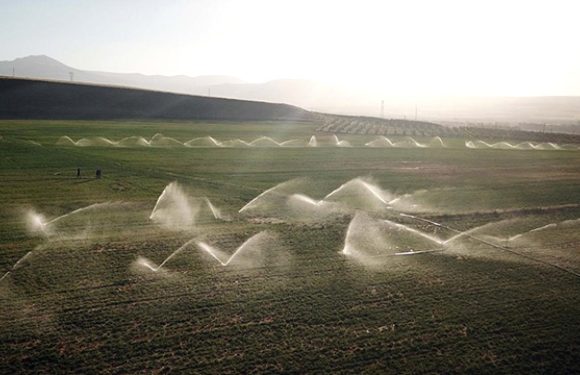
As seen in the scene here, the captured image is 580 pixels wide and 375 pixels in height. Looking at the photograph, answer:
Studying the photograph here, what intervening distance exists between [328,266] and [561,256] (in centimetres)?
995

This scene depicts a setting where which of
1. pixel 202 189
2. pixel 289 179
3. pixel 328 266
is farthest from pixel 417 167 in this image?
pixel 328 266

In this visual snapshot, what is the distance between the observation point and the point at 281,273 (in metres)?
17.5

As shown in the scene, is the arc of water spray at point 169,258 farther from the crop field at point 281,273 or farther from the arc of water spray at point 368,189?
the arc of water spray at point 368,189

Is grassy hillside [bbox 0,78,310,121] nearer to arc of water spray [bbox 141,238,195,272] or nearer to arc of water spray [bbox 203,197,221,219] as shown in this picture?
arc of water spray [bbox 203,197,221,219]

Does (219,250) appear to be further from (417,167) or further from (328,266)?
(417,167)

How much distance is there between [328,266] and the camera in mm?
18422

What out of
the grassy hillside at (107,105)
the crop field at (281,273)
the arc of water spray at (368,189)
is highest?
the grassy hillside at (107,105)

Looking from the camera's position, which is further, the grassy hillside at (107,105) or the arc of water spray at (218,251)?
the grassy hillside at (107,105)

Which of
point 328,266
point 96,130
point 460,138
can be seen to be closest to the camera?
point 328,266

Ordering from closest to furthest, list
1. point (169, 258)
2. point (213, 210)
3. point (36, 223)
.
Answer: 1. point (169, 258)
2. point (36, 223)
3. point (213, 210)

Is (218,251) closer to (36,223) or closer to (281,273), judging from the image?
(281,273)

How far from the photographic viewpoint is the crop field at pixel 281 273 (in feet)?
41.1

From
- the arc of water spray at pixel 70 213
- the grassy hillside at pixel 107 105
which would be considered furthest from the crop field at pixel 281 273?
the grassy hillside at pixel 107 105

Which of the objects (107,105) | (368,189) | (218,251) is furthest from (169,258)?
(107,105)
